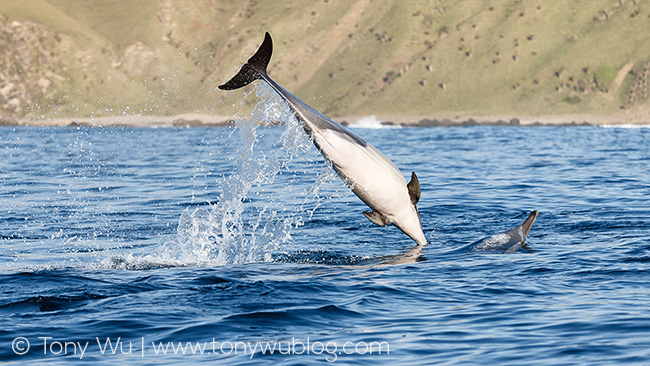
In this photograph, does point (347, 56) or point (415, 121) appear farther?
point (347, 56)

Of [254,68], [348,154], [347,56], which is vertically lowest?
[348,154]

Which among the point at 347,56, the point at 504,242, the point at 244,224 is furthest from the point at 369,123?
the point at 504,242

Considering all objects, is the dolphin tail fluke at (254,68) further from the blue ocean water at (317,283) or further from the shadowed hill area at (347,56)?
the shadowed hill area at (347,56)

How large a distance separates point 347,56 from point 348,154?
160 m

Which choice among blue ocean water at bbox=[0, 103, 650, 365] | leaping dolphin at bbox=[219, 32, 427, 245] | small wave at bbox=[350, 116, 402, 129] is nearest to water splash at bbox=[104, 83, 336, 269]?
blue ocean water at bbox=[0, 103, 650, 365]

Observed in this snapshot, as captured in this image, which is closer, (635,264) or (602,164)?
(635,264)

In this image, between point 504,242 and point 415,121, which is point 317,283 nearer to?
point 504,242

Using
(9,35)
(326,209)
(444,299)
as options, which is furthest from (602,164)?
(9,35)

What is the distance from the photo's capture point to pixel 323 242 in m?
17.0

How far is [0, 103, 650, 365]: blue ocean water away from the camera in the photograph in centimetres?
931

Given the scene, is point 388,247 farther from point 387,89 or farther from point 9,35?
point 9,35

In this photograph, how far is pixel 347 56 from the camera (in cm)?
17100

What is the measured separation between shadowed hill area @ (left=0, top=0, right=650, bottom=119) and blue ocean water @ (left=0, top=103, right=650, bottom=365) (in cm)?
13156

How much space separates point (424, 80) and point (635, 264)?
147910mm
